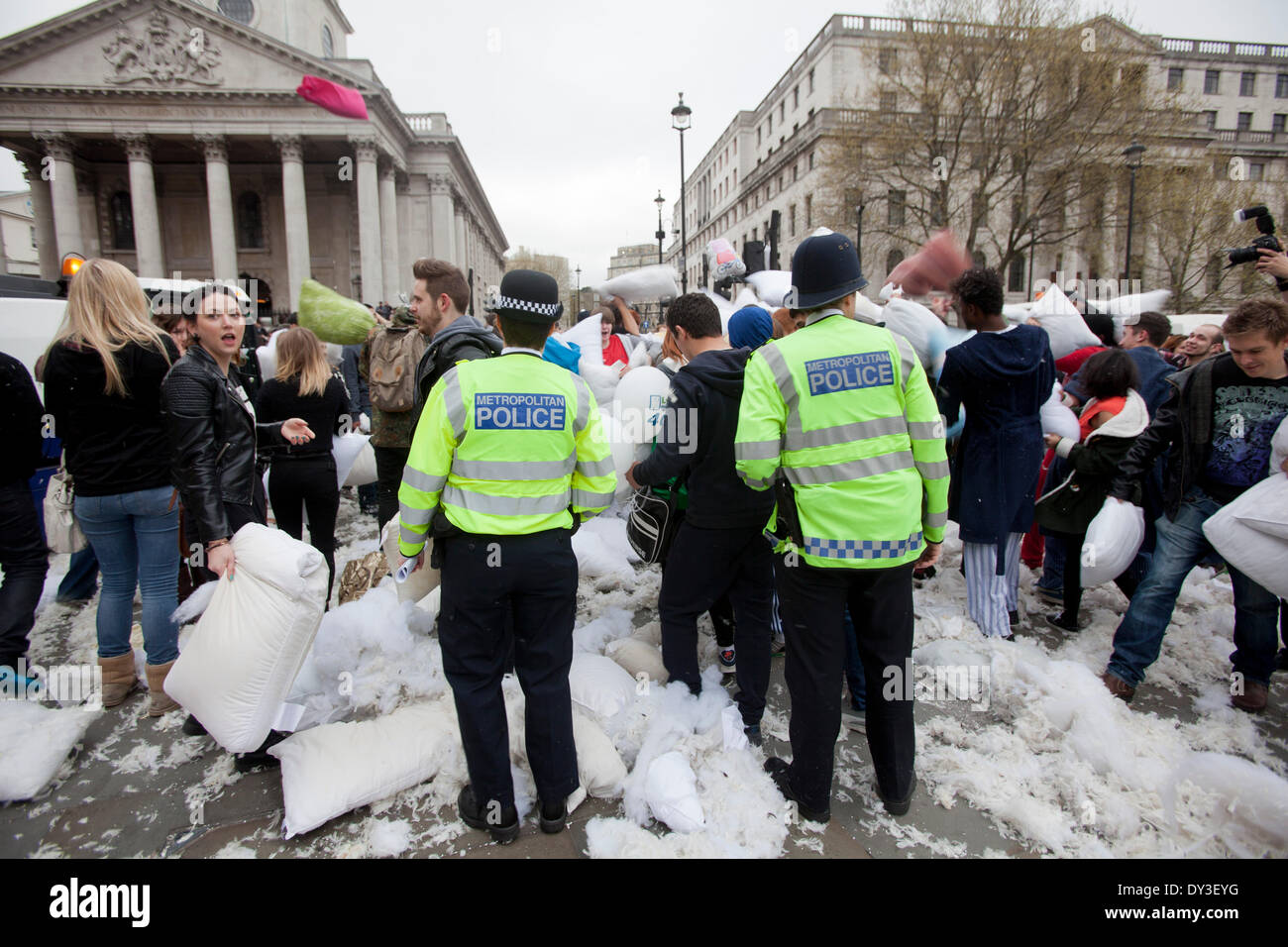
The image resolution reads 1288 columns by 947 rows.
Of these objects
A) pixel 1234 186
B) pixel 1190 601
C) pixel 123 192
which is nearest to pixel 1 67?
pixel 123 192

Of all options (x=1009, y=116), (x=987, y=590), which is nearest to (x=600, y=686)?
(x=987, y=590)

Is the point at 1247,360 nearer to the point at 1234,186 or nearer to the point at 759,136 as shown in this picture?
the point at 1234,186

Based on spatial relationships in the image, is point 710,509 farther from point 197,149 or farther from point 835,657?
point 197,149

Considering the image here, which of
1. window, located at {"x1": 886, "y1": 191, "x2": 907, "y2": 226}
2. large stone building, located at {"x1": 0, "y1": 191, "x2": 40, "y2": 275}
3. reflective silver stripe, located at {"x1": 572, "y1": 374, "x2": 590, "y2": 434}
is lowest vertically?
reflective silver stripe, located at {"x1": 572, "y1": 374, "x2": 590, "y2": 434}

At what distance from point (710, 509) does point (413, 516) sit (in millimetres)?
1335

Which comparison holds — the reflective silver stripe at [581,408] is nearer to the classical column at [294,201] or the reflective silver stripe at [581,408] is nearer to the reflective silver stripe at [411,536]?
the reflective silver stripe at [411,536]

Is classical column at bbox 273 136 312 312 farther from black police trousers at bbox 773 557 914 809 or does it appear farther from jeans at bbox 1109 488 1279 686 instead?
jeans at bbox 1109 488 1279 686

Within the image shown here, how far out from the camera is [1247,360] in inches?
125

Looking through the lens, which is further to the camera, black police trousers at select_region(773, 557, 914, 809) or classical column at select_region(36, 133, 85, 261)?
classical column at select_region(36, 133, 85, 261)

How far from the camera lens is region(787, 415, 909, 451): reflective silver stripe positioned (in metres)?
2.33

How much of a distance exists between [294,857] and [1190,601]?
590 centimetres

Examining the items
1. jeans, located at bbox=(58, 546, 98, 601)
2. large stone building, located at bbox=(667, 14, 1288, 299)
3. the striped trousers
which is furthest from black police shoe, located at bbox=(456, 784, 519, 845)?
large stone building, located at bbox=(667, 14, 1288, 299)

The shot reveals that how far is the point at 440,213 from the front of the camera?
42.3 meters

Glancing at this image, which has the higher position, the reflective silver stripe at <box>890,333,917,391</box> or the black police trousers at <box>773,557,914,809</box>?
the reflective silver stripe at <box>890,333,917,391</box>
